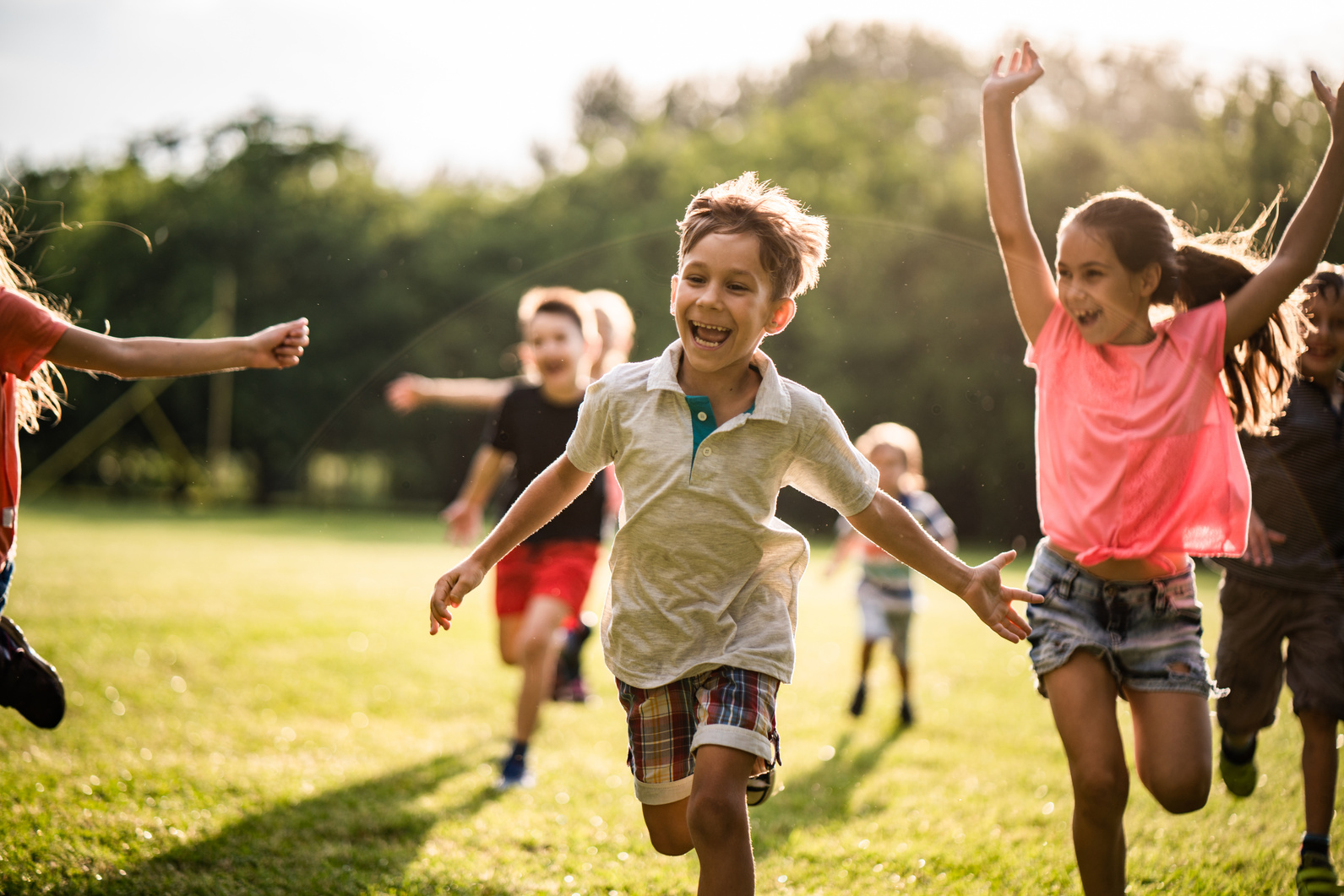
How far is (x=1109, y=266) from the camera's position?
3.09m

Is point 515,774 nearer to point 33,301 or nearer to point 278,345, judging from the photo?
point 278,345

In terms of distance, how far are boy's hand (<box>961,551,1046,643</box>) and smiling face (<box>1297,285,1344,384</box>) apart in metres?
1.88

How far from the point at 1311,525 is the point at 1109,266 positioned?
5.03ft

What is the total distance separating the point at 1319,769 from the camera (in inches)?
146

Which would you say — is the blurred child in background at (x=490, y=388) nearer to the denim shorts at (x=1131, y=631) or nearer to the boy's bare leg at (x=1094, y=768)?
the denim shorts at (x=1131, y=631)

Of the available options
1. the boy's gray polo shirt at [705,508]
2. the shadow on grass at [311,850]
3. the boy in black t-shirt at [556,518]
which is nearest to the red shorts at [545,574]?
the boy in black t-shirt at [556,518]

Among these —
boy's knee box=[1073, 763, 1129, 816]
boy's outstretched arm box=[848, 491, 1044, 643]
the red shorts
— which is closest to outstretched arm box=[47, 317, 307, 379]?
boy's outstretched arm box=[848, 491, 1044, 643]

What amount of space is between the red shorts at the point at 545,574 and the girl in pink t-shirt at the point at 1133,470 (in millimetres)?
2405

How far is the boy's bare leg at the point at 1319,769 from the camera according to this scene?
362cm

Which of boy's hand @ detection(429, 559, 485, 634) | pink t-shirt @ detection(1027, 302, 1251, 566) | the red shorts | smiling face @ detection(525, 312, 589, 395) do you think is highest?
smiling face @ detection(525, 312, 589, 395)

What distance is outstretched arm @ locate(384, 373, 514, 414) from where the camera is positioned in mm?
4877

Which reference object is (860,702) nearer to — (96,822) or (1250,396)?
(1250,396)

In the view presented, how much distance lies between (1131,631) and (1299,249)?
3.80 ft

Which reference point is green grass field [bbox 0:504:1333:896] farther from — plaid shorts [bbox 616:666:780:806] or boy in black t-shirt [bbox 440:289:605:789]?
plaid shorts [bbox 616:666:780:806]
